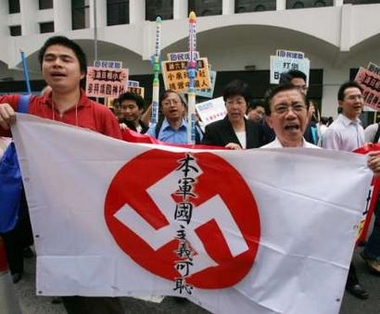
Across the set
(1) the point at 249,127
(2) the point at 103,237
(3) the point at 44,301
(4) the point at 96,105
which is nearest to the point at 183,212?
(2) the point at 103,237

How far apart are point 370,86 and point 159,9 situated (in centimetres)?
1251

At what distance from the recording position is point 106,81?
757cm

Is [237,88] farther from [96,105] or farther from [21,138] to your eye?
[21,138]

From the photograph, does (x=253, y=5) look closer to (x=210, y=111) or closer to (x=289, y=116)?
(x=210, y=111)

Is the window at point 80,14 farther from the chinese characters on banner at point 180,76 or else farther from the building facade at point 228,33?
the chinese characters on banner at point 180,76

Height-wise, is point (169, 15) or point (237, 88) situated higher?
point (169, 15)

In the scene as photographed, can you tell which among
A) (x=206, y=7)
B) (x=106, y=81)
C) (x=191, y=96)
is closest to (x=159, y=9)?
(x=206, y=7)

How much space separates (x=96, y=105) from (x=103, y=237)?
2.25 ft

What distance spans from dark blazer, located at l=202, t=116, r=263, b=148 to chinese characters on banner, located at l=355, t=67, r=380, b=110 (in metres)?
3.35

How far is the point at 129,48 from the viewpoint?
16.1 m

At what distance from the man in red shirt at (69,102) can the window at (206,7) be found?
49.4 ft

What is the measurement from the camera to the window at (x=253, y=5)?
15500mm

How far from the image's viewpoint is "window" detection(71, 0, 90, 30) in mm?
18469

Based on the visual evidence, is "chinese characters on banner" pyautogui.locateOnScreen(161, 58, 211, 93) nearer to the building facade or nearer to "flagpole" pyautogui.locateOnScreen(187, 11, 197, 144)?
"flagpole" pyautogui.locateOnScreen(187, 11, 197, 144)
